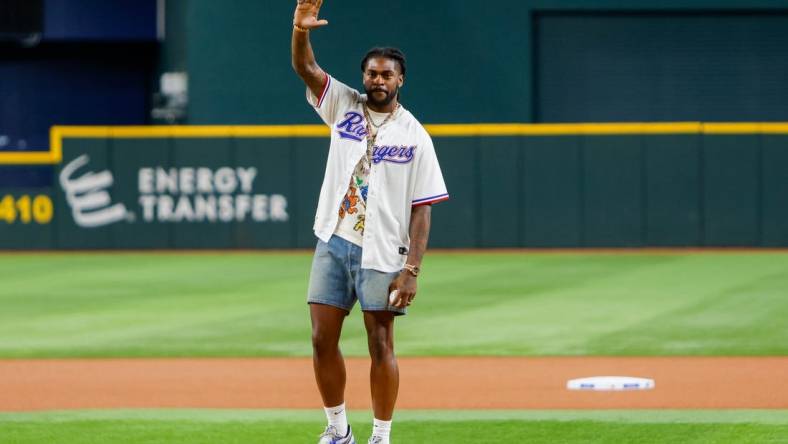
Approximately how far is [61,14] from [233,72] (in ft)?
17.0

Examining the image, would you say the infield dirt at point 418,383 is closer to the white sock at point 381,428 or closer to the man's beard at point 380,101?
the white sock at point 381,428

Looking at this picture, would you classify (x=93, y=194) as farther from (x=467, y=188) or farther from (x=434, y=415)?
(x=434, y=415)

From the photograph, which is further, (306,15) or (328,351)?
(328,351)

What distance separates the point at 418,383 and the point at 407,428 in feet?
6.52

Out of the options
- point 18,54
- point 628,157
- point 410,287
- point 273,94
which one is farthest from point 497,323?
point 18,54

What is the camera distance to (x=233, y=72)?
2534 cm

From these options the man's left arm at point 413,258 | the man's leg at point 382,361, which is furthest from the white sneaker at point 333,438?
the man's left arm at point 413,258

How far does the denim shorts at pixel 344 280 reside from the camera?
7109 mm

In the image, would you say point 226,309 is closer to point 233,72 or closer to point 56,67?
point 233,72

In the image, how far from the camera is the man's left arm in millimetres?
7074

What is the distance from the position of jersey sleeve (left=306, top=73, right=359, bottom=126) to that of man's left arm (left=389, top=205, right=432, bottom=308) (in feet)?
1.89

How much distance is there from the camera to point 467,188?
2328cm

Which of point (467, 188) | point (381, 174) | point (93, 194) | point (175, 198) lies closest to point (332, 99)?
point (381, 174)

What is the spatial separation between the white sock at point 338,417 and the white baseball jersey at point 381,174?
2.45 ft
